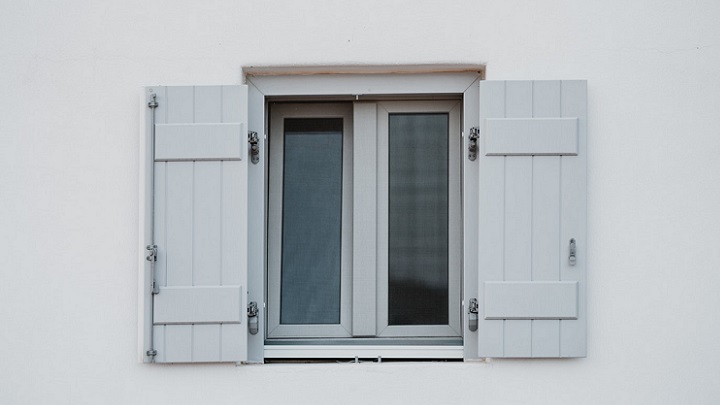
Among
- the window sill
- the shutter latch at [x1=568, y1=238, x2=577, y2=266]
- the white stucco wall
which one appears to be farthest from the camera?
the window sill

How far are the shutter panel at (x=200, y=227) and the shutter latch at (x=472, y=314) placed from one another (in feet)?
3.23

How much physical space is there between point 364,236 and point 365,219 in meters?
0.08

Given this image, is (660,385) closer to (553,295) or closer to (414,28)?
(553,295)

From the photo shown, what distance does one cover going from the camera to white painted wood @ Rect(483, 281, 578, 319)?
3650 millimetres

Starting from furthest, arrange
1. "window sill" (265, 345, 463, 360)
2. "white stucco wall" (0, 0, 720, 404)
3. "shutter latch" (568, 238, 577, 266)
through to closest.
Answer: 1. "window sill" (265, 345, 463, 360)
2. "white stucco wall" (0, 0, 720, 404)
3. "shutter latch" (568, 238, 577, 266)

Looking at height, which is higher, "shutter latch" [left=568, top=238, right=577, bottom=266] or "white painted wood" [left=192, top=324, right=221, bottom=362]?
"shutter latch" [left=568, top=238, right=577, bottom=266]

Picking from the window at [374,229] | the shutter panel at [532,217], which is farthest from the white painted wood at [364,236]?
the shutter panel at [532,217]

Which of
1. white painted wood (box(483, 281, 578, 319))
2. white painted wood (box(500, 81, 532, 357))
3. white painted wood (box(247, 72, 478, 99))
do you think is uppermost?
white painted wood (box(247, 72, 478, 99))

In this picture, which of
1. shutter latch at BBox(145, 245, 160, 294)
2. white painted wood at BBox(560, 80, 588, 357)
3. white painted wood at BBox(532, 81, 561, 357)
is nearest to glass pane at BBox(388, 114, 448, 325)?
white painted wood at BBox(532, 81, 561, 357)

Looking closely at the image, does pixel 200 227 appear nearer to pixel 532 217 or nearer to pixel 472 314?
pixel 472 314

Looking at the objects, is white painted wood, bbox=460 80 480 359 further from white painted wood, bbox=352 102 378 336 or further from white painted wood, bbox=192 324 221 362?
white painted wood, bbox=192 324 221 362

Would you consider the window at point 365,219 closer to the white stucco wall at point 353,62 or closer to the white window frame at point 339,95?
the white window frame at point 339,95

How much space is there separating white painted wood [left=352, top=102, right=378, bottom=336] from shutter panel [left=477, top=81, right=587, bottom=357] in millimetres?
522

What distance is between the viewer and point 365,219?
12.9 ft
